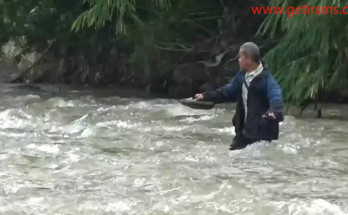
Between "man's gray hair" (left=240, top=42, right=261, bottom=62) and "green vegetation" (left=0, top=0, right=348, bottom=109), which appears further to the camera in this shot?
"green vegetation" (left=0, top=0, right=348, bottom=109)

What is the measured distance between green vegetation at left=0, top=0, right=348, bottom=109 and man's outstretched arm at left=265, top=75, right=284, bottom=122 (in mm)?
1891

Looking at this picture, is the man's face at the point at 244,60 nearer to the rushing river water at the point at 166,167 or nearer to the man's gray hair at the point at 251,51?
the man's gray hair at the point at 251,51

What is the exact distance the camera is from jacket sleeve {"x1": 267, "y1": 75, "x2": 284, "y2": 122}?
7133 millimetres

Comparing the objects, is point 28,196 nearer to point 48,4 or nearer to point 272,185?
point 272,185

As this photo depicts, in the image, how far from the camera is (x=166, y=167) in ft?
23.9

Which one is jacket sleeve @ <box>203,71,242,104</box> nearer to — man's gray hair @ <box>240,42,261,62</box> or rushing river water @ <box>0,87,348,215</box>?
man's gray hair @ <box>240,42,261,62</box>

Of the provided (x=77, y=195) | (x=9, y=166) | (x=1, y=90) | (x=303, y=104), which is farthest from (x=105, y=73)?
→ (x=77, y=195)

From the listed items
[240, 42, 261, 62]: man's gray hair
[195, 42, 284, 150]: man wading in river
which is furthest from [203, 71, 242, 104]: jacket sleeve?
[240, 42, 261, 62]: man's gray hair

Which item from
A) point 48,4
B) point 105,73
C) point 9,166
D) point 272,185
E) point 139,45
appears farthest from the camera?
point 105,73

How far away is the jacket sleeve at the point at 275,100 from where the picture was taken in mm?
7133

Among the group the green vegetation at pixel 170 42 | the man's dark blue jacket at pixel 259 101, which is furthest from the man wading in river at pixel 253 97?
the green vegetation at pixel 170 42

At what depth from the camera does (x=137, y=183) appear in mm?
6551

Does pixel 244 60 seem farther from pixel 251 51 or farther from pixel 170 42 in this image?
pixel 170 42

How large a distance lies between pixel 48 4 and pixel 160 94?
3.22 m
